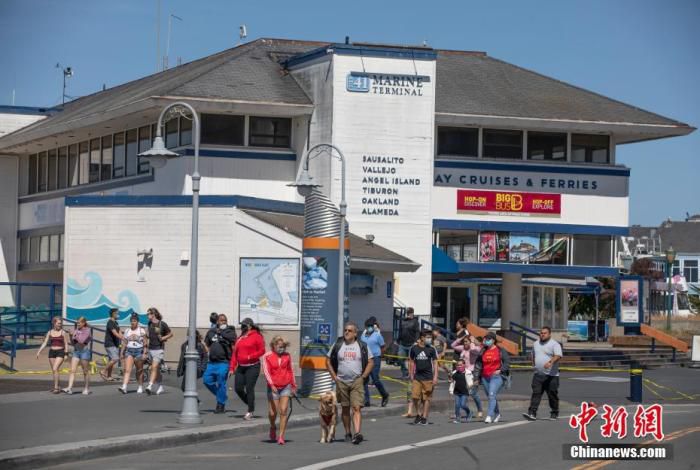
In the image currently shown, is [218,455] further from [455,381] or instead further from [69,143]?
[69,143]

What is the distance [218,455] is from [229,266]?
1641 centimetres

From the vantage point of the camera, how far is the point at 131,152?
42906 millimetres

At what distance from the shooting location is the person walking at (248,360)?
69.8 feet

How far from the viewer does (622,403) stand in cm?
2752

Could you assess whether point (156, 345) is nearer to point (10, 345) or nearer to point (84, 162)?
point (10, 345)

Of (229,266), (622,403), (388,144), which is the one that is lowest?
(622,403)

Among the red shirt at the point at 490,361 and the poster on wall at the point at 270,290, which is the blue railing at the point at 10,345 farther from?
the red shirt at the point at 490,361

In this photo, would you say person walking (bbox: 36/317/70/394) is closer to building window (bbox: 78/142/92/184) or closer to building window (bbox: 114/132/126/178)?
building window (bbox: 114/132/126/178)

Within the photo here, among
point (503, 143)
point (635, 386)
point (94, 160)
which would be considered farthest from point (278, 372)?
point (94, 160)

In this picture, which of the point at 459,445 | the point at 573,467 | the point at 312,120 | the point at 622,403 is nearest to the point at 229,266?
the point at 312,120

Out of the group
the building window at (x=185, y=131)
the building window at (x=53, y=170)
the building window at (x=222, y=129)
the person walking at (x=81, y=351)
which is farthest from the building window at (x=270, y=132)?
the person walking at (x=81, y=351)

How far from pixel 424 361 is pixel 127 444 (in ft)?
22.5

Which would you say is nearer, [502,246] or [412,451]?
[412,451]

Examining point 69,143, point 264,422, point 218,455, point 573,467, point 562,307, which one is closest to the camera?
point 573,467
